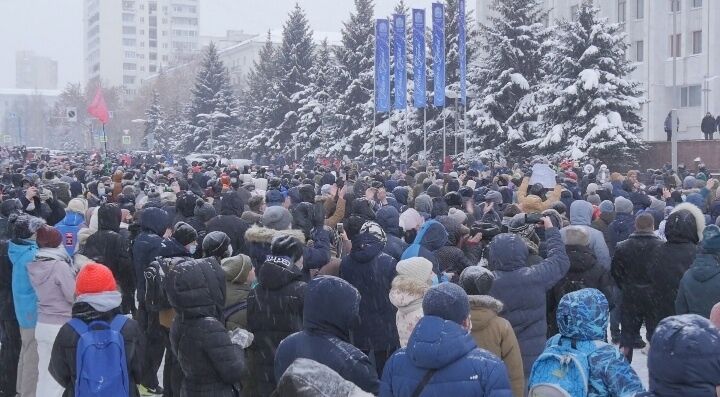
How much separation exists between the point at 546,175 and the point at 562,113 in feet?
70.2

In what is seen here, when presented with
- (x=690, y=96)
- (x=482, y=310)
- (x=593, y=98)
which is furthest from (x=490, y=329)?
(x=690, y=96)

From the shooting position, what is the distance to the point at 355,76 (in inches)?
1938

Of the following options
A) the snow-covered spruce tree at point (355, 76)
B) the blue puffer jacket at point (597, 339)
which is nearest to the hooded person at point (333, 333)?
the blue puffer jacket at point (597, 339)

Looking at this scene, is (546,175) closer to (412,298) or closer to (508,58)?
(412,298)

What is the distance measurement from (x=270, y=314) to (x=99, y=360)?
1096mm

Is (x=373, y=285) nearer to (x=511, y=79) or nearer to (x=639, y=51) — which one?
(x=511, y=79)

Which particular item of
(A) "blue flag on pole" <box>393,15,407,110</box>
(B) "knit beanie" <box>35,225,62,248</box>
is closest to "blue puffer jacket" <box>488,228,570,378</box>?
(B) "knit beanie" <box>35,225,62,248</box>

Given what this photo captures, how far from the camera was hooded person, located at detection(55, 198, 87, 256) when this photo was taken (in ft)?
36.4

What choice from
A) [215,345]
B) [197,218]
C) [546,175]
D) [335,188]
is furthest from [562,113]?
[215,345]

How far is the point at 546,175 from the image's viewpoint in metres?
15.1

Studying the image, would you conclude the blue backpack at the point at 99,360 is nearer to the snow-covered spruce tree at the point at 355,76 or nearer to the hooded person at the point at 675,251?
the hooded person at the point at 675,251

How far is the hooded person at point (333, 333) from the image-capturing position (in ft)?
14.9

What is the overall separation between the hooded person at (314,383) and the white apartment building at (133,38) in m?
192

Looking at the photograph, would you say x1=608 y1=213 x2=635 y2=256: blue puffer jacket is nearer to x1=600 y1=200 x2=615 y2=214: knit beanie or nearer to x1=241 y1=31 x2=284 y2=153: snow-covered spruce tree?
x1=600 y1=200 x2=615 y2=214: knit beanie
